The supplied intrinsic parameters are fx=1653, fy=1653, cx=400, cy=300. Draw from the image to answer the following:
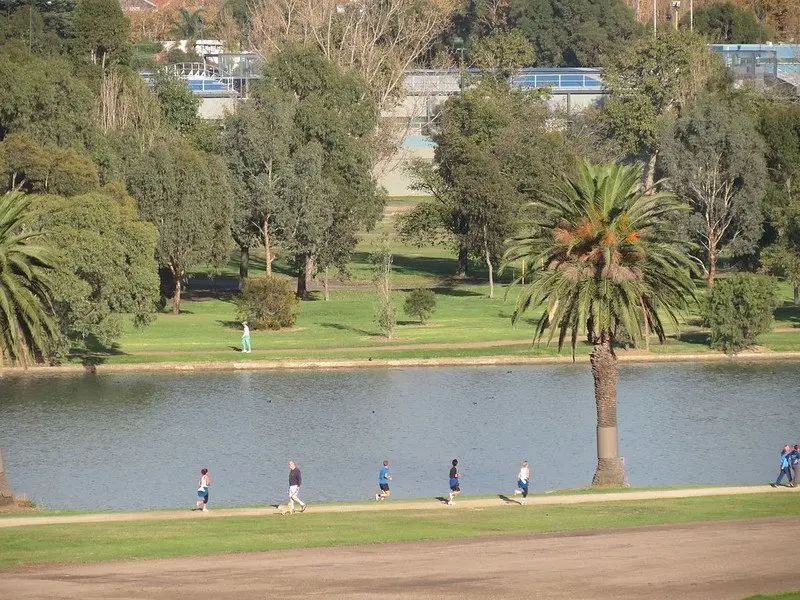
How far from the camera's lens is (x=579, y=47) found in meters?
186

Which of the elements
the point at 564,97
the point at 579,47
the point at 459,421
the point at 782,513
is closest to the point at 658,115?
the point at 564,97

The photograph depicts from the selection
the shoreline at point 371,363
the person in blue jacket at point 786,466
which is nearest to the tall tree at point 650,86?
the shoreline at point 371,363

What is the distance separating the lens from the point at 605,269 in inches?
1905

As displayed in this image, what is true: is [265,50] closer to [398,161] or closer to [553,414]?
[398,161]

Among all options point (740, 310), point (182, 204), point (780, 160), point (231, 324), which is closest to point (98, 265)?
point (231, 324)

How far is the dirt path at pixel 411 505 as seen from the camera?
42.4 m

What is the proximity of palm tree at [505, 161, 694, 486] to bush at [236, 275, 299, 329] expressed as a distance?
38.1 m

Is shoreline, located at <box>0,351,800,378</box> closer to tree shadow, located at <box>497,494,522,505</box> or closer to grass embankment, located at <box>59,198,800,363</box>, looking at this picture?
grass embankment, located at <box>59,198,800,363</box>

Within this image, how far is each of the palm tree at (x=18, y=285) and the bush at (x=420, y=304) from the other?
40248 mm

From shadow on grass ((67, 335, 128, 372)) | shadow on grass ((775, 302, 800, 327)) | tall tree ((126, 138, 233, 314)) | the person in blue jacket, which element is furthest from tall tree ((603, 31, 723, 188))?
the person in blue jacket

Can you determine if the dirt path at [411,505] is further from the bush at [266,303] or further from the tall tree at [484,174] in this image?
the tall tree at [484,174]

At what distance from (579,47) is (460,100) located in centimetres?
7174

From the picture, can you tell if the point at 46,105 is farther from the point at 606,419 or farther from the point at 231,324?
the point at 606,419

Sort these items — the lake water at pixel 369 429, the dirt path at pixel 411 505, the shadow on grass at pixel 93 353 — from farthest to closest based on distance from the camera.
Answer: the shadow on grass at pixel 93 353 → the lake water at pixel 369 429 → the dirt path at pixel 411 505
